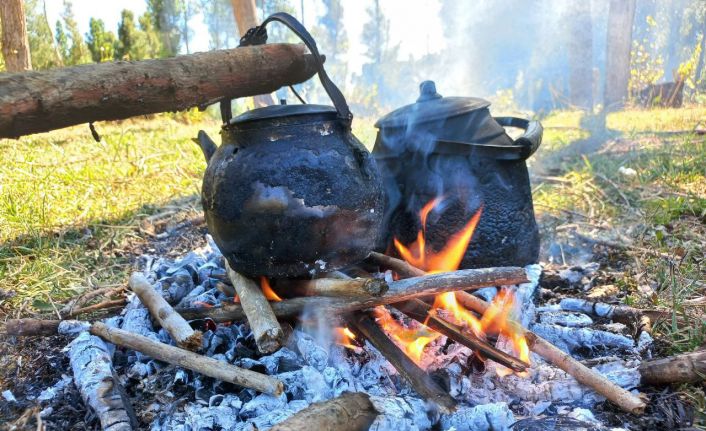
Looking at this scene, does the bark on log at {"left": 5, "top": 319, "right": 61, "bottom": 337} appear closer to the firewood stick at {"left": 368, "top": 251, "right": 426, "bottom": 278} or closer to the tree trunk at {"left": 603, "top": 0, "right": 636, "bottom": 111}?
the firewood stick at {"left": 368, "top": 251, "right": 426, "bottom": 278}

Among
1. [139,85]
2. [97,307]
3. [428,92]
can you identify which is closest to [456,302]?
[428,92]

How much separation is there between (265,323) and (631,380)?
143 centimetres

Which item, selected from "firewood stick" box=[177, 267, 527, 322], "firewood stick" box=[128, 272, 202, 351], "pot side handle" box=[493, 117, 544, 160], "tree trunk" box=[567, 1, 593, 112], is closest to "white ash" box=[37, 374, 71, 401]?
"firewood stick" box=[128, 272, 202, 351]

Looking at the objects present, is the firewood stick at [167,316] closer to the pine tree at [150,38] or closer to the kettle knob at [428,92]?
the kettle knob at [428,92]

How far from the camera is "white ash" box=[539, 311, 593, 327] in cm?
251

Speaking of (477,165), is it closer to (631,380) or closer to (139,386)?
(631,380)

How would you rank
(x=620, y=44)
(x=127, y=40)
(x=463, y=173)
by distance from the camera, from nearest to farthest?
(x=463, y=173)
(x=620, y=44)
(x=127, y=40)

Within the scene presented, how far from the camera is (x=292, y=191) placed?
198cm

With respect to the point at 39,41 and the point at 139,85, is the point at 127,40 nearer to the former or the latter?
the point at 39,41

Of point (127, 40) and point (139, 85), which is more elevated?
point (127, 40)

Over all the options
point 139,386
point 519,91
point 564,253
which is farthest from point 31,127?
point 519,91

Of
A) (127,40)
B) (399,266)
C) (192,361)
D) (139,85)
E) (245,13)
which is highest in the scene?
(127,40)

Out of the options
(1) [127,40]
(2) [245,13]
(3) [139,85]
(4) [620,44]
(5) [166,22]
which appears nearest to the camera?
(3) [139,85]

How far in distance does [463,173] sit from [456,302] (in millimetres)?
831
